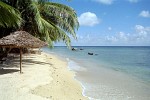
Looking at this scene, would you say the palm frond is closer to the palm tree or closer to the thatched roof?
the palm tree

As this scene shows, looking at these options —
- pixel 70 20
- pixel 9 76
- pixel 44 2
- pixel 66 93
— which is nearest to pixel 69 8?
pixel 70 20

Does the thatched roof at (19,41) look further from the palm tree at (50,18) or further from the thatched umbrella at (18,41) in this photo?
the palm tree at (50,18)

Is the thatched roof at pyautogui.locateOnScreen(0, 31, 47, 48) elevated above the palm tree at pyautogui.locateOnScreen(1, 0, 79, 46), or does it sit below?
below

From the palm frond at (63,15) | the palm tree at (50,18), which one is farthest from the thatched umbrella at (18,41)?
the palm frond at (63,15)

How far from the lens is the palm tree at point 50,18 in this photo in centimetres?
1525

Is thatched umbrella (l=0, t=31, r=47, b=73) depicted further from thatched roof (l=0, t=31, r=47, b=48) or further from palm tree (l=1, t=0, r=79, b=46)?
palm tree (l=1, t=0, r=79, b=46)

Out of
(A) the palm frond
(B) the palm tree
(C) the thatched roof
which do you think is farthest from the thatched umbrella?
(A) the palm frond

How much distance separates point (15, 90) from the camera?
7906 mm

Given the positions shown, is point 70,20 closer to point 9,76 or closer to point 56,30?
point 56,30

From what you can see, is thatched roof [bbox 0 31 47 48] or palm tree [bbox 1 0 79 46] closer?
thatched roof [bbox 0 31 47 48]

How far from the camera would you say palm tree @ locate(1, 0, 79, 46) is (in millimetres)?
15249

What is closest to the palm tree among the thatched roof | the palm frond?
the palm frond

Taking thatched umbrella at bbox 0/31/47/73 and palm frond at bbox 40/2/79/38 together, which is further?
palm frond at bbox 40/2/79/38

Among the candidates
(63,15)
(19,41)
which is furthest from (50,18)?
(19,41)
